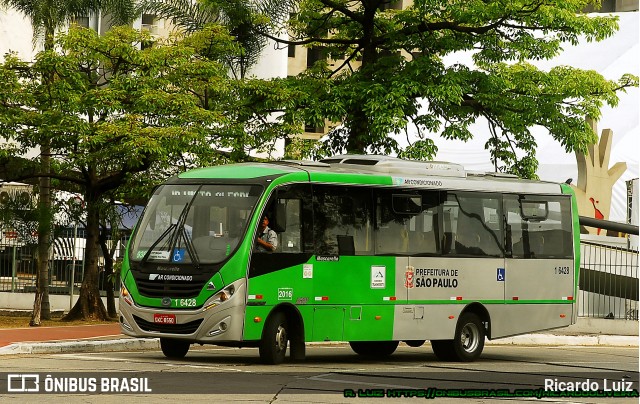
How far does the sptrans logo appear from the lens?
20406 millimetres

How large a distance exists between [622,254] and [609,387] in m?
16.4

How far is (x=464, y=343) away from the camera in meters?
21.4

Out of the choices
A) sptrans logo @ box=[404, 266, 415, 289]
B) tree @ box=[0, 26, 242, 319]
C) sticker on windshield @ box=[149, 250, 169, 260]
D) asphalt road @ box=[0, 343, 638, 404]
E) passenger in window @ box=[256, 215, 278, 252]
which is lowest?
asphalt road @ box=[0, 343, 638, 404]

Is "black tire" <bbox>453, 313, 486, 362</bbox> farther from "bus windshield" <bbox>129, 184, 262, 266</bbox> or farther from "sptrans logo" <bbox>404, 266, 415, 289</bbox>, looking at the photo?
"bus windshield" <bbox>129, 184, 262, 266</bbox>

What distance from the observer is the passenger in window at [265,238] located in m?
18.4

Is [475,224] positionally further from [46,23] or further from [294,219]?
[46,23]

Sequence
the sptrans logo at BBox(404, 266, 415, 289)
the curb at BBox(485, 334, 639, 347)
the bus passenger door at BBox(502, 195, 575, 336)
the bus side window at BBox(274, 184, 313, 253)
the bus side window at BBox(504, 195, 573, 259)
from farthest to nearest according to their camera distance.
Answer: the curb at BBox(485, 334, 639, 347)
the bus side window at BBox(504, 195, 573, 259)
the bus passenger door at BBox(502, 195, 575, 336)
the sptrans logo at BBox(404, 266, 415, 289)
the bus side window at BBox(274, 184, 313, 253)

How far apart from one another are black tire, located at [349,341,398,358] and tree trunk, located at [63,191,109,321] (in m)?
8.42

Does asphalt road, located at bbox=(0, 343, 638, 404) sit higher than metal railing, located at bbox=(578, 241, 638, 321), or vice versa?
metal railing, located at bbox=(578, 241, 638, 321)

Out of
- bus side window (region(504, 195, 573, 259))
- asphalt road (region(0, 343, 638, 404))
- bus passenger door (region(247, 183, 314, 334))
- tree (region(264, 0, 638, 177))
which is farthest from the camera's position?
tree (region(264, 0, 638, 177))

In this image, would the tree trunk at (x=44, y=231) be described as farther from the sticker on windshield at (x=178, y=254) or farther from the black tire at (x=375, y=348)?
the sticker on windshield at (x=178, y=254)

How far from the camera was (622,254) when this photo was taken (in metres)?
32.2

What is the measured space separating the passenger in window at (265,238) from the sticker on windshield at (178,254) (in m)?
1.09

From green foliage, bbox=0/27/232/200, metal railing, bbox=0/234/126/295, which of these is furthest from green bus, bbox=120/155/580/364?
metal railing, bbox=0/234/126/295
